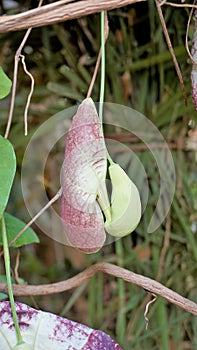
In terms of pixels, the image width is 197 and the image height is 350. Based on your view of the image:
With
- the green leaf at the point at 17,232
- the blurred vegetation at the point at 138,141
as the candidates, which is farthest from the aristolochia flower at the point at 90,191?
the blurred vegetation at the point at 138,141

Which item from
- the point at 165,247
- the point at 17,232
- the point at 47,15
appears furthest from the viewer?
the point at 165,247

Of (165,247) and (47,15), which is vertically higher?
(47,15)

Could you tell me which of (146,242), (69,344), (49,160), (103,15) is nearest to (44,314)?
(69,344)

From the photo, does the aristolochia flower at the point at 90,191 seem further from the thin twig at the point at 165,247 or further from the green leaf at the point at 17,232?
the thin twig at the point at 165,247

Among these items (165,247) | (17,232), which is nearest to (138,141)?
(165,247)

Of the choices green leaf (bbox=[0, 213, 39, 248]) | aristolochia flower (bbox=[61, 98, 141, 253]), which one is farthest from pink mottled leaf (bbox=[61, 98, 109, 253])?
green leaf (bbox=[0, 213, 39, 248])

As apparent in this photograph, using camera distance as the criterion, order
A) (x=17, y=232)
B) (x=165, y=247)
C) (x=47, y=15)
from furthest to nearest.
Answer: (x=165, y=247), (x=17, y=232), (x=47, y=15)

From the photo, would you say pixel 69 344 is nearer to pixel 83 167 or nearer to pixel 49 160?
pixel 83 167

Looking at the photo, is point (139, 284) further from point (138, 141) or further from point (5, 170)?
point (138, 141)
